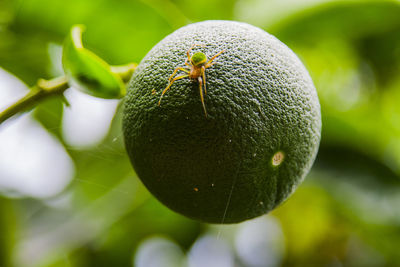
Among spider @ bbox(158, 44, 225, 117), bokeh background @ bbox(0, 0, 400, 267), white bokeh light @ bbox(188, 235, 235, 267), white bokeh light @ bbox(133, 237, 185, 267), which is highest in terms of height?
spider @ bbox(158, 44, 225, 117)

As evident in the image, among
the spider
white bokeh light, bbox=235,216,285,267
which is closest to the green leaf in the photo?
→ the spider

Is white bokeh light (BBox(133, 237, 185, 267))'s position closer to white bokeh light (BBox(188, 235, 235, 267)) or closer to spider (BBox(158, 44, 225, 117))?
white bokeh light (BBox(188, 235, 235, 267))

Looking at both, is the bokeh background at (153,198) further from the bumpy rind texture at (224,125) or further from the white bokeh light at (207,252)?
the bumpy rind texture at (224,125)

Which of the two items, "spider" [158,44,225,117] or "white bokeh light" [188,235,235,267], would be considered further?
"white bokeh light" [188,235,235,267]

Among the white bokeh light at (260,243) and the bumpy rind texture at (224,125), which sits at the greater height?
the bumpy rind texture at (224,125)

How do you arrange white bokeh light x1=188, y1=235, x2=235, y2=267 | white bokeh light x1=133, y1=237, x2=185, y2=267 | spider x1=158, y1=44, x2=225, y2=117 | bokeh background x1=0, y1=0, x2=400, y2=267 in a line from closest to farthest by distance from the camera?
spider x1=158, y1=44, x2=225, y2=117 < bokeh background x1=0, y1=0, x2=400, y2=267 < white bokeh light x1=188, y1=235, x2=235, y2=267 < white bokeh light x1=133, y1=237, x2=185, y2=267

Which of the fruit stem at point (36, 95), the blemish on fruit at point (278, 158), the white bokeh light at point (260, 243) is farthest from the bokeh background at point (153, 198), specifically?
the blemish on fruit at point (278, 158)
